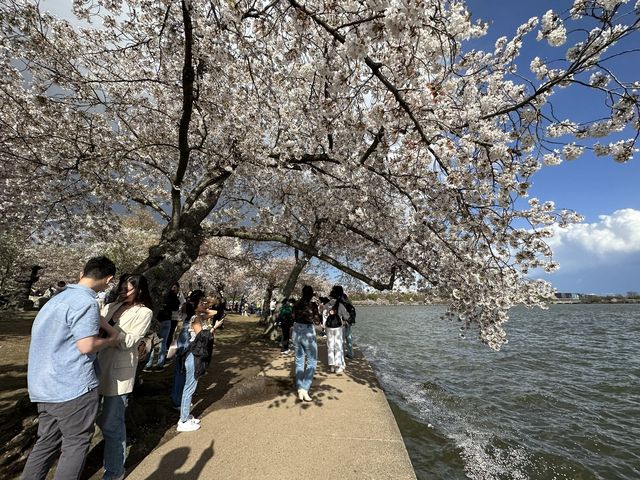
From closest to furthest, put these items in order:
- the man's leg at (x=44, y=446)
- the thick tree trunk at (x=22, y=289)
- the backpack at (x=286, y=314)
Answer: the man's leg at (x=44, y=446) < the backpack at (x=286, y=314) < the thick tree trunk at (x=22, y=289)

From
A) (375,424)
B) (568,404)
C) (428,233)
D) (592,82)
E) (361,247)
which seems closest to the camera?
(592,82)

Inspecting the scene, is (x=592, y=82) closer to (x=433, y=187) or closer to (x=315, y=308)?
(x=433, y=187)

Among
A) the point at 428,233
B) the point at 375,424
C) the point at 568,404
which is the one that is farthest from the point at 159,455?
the point at 568,404

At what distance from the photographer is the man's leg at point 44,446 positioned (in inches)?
100

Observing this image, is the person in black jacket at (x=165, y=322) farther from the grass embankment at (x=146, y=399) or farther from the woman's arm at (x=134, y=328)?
the woman's arm at (x=134, y=328)

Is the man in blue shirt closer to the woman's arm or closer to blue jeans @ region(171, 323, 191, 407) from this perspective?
the woman's arm

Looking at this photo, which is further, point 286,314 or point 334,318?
point 286,314

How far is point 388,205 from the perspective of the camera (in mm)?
8727

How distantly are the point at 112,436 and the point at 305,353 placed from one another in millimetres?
3535

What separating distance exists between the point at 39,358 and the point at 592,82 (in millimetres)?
6054

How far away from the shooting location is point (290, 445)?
13.8 feet

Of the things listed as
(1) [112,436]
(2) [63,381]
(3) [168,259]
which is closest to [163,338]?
(3) [168,259]

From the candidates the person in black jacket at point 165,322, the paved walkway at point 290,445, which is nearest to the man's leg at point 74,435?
the paved walkway at point 290,445

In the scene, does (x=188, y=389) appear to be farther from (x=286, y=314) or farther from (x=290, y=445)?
(x=286, y=314)
